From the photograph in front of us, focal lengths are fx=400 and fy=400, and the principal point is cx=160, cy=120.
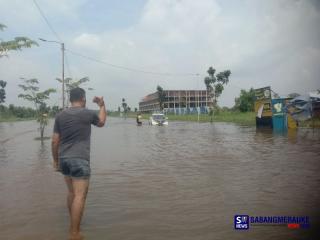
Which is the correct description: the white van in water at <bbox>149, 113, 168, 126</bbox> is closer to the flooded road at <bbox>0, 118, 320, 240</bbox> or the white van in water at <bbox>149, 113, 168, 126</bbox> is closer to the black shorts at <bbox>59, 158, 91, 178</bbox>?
the flooded road at <bbox>0, 118, 320, 240</bbox>

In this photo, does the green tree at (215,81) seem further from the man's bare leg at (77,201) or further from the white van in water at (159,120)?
the man's bare leg at (77,201)

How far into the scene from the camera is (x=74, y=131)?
5.29 metres

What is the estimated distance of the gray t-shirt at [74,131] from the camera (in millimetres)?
5293

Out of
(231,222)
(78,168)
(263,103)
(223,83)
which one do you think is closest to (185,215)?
(231,222)

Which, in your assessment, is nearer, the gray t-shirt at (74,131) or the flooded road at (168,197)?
the gray t-shirt at (74,131)

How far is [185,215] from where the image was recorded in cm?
634

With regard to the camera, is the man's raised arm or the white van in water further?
the white van in water

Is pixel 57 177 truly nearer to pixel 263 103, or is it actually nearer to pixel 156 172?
Result: pixel 156 172

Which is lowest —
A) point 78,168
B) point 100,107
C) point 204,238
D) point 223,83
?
point 204,238

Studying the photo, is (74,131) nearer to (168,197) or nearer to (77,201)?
(77,201)

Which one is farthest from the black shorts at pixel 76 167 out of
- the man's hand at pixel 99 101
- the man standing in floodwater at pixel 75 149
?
the man's hand at pixel 99 101

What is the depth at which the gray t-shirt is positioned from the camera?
529 cm

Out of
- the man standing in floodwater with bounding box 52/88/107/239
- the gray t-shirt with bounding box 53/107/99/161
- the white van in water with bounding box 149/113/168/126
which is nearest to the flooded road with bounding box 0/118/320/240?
the man standing in floodwater with bounding box 52/88/107/239

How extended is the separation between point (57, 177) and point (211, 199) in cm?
453
